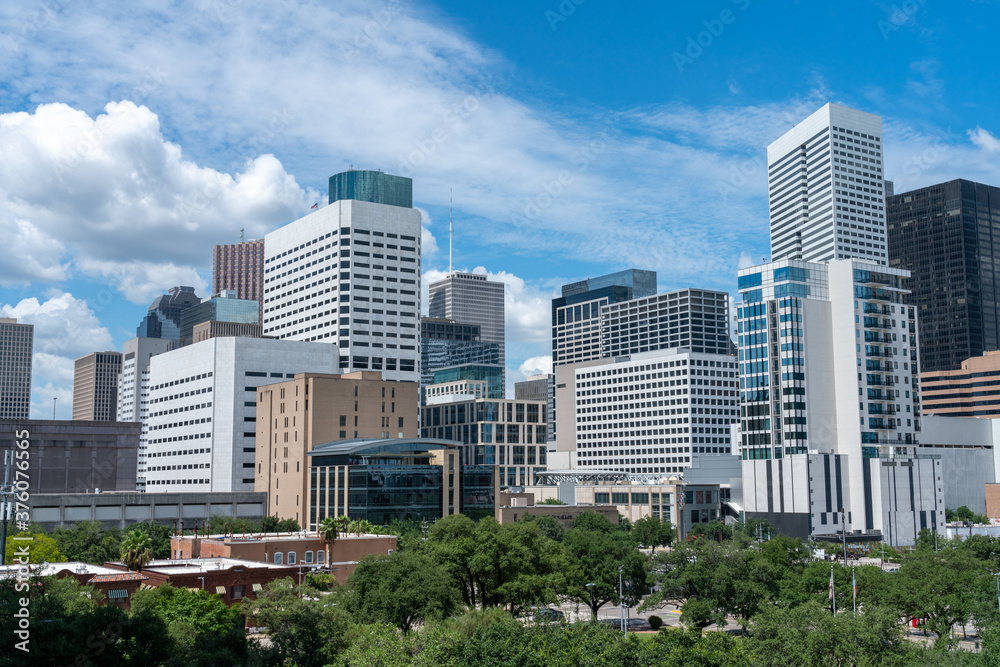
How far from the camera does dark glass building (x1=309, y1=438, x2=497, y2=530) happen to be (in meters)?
144

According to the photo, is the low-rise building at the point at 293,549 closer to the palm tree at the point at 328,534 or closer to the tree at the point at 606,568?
the palm tree at the point at 328,534

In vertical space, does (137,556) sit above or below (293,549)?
above

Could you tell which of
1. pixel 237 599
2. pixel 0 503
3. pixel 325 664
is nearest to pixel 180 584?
pixel 237 599

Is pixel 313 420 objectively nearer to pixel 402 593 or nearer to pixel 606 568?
pixel 606 568

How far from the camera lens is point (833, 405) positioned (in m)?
193

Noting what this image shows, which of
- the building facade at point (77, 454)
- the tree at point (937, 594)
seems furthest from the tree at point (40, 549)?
the tree at point (937, 594)

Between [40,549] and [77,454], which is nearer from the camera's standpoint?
[40,549]

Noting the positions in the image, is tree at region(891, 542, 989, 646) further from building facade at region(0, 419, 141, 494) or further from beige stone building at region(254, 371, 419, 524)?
building facade at region(0, 419, 141, 494)

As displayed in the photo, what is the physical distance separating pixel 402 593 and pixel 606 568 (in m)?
34.1

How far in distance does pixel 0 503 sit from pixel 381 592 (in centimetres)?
3264

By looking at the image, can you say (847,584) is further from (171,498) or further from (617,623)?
(171,498)

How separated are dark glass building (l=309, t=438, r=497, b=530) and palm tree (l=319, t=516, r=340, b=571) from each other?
113 feet

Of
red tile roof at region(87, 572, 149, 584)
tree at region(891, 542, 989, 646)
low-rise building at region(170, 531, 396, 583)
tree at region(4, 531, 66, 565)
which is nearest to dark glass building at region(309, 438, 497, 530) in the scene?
low-rise building at region(170, 531, 396, 583)

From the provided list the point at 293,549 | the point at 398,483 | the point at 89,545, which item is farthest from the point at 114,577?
the point at 398,483
